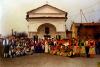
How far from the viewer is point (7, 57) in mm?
15812

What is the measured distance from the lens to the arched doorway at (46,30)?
94.0 feet

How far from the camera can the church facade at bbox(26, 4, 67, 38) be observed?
2876cm

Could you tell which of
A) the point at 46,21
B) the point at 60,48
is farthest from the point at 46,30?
the point at 60,48

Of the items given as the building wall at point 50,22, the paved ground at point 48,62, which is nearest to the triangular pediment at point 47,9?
the building wall at point 50,22

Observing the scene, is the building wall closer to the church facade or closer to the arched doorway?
the church facade

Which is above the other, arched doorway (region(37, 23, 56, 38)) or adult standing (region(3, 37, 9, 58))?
arched doorway (region(37, 23, 56, 38))

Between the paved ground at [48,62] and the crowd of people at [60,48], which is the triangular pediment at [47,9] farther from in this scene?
the paved ground at [48,62]

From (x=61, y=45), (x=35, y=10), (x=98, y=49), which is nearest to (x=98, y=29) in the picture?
(x=98, y=49)

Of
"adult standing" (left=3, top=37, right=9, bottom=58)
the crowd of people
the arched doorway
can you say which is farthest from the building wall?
"adult standing" (left=3, top=37, right=9, bottom=58)

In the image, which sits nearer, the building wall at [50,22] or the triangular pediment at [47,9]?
the building wall at [50,22]

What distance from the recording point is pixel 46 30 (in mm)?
28969

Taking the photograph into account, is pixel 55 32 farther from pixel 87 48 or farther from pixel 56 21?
pixel 87 48

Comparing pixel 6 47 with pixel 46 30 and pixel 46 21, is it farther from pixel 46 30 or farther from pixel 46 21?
pixel 46 21

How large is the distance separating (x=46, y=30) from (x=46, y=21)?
3.13 feet
